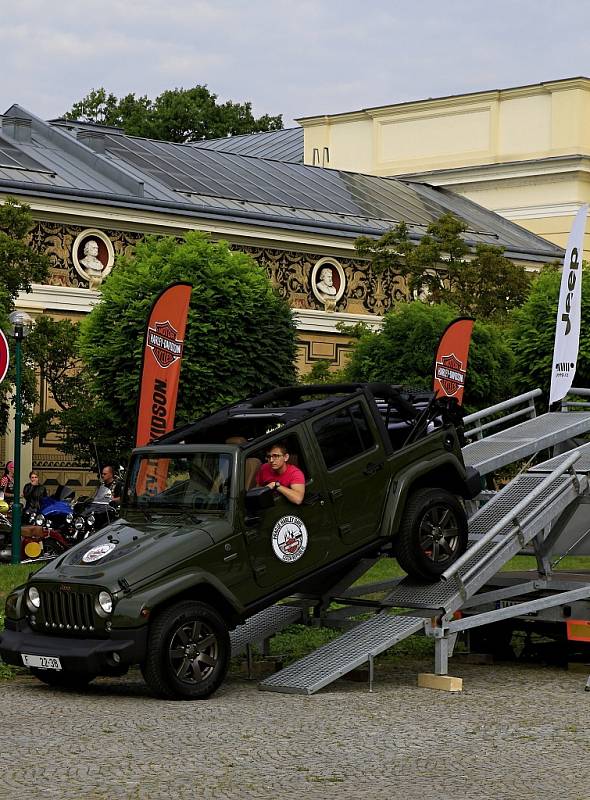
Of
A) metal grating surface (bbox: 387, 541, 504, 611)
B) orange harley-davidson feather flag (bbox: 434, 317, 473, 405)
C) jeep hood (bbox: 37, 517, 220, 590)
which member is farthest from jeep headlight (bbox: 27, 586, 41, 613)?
orange harley-davidson feather flag (bbox: 434, 317, 473, 405)

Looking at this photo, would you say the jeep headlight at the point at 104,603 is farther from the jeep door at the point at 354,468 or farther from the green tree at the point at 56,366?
the green tree at the point at 56,366

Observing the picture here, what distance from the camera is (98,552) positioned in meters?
13.7

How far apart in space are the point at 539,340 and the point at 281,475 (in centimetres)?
2473

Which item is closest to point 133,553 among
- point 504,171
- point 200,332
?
point 200,332

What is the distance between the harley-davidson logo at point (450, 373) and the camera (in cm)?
2752

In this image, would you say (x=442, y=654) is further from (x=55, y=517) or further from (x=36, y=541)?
(x=55, y=517)

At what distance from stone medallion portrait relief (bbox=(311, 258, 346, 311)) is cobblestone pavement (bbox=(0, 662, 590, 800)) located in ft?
108

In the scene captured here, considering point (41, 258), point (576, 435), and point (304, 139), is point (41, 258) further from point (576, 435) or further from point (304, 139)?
point (304, 139)

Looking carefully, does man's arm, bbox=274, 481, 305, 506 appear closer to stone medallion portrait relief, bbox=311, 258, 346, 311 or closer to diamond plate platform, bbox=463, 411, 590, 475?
diamond plate platform, bbox=463, 411, 590, 475

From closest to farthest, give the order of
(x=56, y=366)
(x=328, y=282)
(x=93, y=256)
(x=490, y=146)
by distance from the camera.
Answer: (x=56, y=366) < (x=93, y=256) < (x=328, y=282) < (x=490, y=146)

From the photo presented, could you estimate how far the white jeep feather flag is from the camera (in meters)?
18.3

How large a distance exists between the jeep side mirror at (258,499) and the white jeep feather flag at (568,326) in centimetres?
544

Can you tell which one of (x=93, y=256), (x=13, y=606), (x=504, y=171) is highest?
(x=504, y=171)

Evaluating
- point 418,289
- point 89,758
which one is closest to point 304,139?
point 418,289
